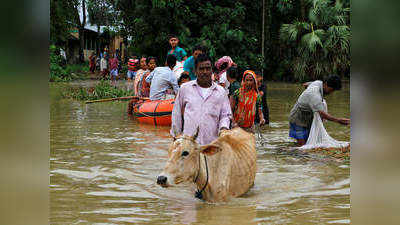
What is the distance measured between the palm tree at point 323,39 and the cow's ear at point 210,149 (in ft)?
64.2

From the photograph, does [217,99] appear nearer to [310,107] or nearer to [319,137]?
[310,107]

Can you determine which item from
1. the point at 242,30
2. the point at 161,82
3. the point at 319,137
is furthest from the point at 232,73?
the point at 242,30

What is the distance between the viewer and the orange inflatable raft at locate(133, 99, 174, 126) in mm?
11625

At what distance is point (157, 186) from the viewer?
6.55 meters

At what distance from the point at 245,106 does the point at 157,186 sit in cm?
173

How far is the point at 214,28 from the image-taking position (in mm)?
20453

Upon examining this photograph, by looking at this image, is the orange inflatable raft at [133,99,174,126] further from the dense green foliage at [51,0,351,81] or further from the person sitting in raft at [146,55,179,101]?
the dense green foliage at [51,0,351,81]

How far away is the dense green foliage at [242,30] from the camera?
795 inches

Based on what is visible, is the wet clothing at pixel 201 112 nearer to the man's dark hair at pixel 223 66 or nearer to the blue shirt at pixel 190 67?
the man's dark hair at pixel 223 66

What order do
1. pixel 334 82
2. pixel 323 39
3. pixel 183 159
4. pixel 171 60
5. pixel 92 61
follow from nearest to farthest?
pixel 183 159
pixel 334 82
pixel 171 60
pixel 323 39
pixel 92 61

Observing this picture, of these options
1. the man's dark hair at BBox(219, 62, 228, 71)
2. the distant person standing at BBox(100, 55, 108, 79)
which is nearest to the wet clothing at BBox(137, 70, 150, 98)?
the man's dark hair at BBox(219, 62, 228, 71)
